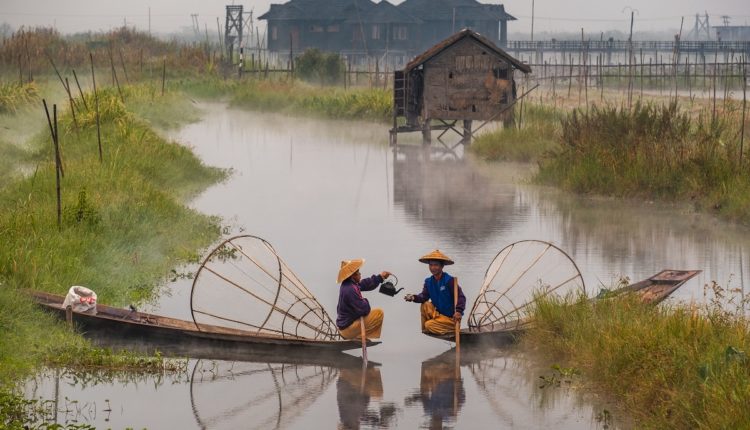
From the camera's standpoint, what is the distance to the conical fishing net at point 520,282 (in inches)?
496

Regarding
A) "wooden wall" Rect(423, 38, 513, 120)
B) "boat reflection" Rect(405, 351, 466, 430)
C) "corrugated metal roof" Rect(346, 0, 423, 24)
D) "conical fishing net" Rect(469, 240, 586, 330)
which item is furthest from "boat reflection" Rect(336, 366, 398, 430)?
"corrugated metal roof" Rect(346, 0, 423, 24)

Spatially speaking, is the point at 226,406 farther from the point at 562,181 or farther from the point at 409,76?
the point at 409,76

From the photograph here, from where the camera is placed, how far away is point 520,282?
16.4 m

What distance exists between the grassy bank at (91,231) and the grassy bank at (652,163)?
7.55m

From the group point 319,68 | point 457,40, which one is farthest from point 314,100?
point 457,40

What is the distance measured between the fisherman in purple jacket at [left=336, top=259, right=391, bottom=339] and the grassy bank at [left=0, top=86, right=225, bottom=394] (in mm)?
2156

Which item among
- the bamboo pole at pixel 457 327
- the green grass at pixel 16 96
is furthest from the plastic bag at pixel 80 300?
the green grass at pixel 16 96

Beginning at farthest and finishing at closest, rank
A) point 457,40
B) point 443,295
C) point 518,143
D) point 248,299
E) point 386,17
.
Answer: point 386,17 < point 457,40 < point 518,143 < point 248,299 < point 443,295

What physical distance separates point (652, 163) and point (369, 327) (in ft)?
39.5

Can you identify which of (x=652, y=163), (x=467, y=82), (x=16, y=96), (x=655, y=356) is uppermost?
(x=467, y=82)

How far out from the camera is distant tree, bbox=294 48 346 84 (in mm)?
58344

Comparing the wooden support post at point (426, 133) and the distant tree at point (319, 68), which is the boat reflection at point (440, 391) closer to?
the wooden support post at point (426, 133)

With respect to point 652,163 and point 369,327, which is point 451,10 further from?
point 369,327

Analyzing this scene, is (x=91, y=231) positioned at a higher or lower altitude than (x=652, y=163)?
lower
